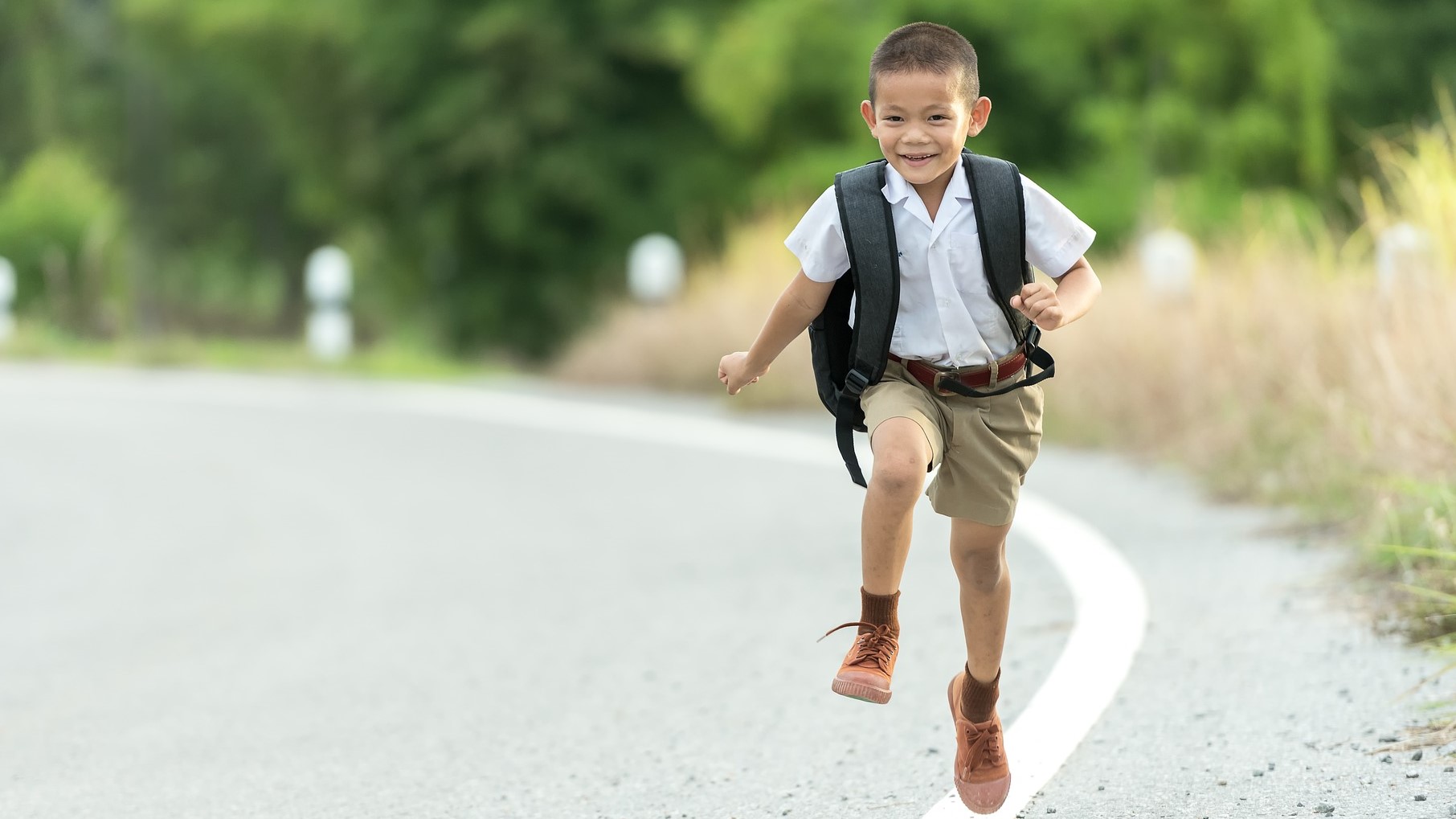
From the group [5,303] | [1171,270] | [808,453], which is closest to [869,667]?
[808,453]

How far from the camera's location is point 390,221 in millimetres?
26188

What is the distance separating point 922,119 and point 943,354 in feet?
1.50

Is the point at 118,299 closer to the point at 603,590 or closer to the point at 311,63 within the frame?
the point at 311,63

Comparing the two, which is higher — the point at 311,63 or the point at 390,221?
the point at 311,63

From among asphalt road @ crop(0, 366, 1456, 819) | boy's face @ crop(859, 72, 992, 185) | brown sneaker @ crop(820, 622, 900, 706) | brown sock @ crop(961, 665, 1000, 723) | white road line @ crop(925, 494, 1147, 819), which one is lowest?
asphalt road @ crop(0, 366, 1456, 819)

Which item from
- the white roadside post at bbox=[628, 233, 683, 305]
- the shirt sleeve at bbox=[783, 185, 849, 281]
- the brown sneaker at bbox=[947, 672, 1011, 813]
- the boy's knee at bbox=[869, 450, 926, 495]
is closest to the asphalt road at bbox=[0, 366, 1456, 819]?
the brown sneaker at bbox=[947, 672, 1011, 813]

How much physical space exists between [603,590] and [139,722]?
226cm

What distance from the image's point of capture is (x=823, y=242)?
12.2 feet

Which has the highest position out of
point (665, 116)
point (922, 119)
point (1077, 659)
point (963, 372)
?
point (665, 116)

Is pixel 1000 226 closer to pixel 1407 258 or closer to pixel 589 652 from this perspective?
pixel 589 652

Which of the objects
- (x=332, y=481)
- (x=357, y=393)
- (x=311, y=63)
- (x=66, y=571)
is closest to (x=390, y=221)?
(x=311, y=63)

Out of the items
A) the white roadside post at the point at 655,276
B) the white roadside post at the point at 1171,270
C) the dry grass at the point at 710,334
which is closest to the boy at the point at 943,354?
the white roadside post at the point at 1171,270

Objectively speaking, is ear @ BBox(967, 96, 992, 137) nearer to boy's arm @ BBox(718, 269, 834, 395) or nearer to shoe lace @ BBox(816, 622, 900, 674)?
boy's arm @ BBox(718, 269, 834, 395)

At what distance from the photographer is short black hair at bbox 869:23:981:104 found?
11.6 ft
